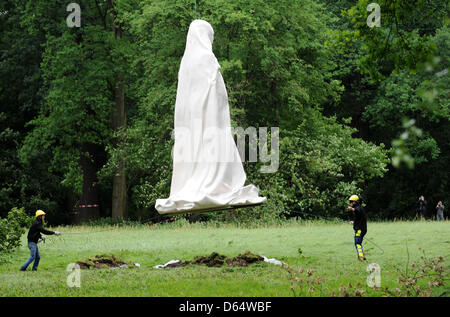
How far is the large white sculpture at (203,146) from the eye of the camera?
11.8 meters

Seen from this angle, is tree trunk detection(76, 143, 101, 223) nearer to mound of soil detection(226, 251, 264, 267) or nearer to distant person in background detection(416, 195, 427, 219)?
distant person in background detection(416, 195, 427, 219)

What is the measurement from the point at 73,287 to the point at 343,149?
82.8ft

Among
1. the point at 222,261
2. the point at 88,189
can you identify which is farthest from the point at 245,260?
the point at 88,189

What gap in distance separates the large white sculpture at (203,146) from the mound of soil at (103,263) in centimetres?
344

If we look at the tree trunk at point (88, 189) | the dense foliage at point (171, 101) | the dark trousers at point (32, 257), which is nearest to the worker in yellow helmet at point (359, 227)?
the dark trousers at point (32, 257)

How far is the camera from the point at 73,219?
4184 cm

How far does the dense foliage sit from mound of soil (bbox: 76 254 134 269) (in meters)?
15.2

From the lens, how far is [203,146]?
1253cm

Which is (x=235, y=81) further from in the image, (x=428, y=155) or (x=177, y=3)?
(x=428, y=155)

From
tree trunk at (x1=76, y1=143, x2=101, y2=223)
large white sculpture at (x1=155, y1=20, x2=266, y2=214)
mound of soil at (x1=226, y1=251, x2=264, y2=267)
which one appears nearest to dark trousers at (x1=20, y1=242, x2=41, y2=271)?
mound of soil at (x1=226, y1=251, x2=264, y2=267)

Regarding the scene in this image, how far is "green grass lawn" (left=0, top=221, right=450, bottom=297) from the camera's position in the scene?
11.4m

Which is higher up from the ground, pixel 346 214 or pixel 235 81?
pixel 235 81

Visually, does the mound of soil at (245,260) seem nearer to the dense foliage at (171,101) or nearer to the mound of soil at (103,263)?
the mound of soil at (103,263)
